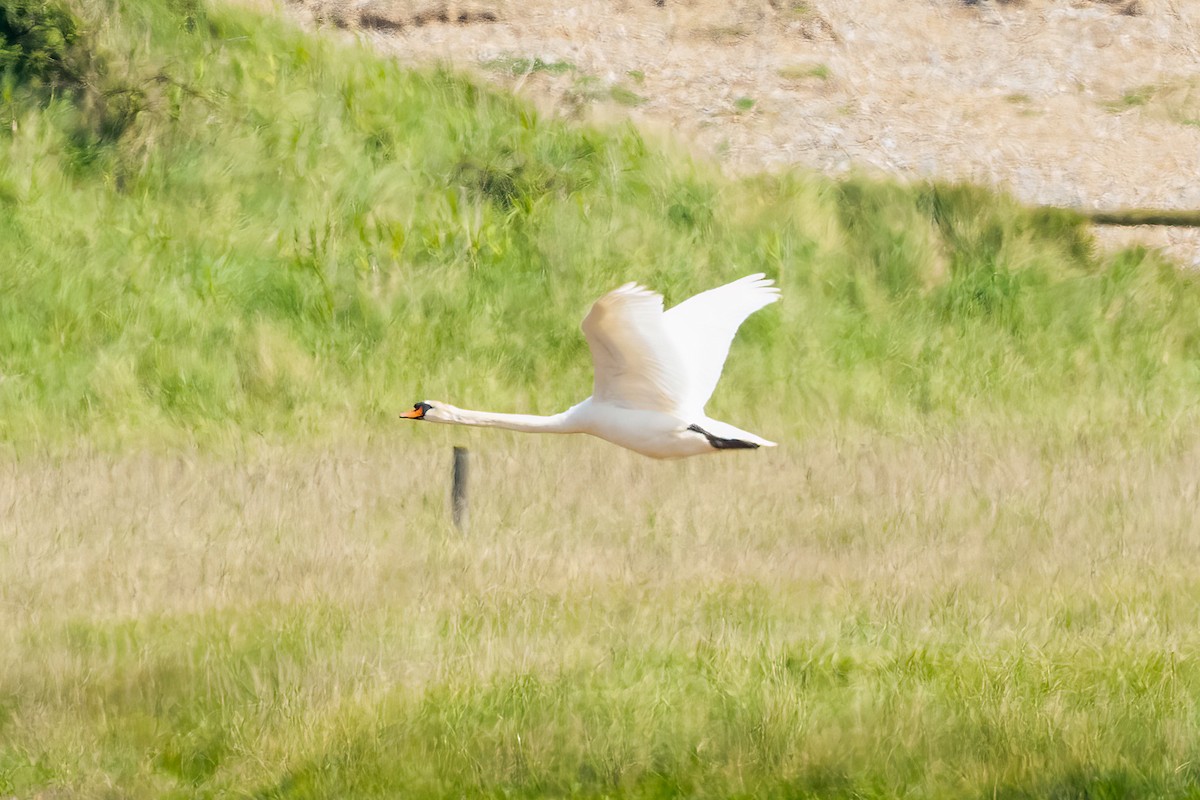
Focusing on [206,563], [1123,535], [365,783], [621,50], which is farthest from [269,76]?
[365,783]

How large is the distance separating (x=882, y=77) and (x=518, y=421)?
13.9m

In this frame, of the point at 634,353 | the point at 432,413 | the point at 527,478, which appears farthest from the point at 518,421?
the point at 527,478

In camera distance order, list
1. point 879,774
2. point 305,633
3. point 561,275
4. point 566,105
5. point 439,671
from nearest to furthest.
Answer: point 879,774
point 439,671
point 305,633
point 561,275
point 566,105

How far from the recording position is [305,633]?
839 cm

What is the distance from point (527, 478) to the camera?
11883mm

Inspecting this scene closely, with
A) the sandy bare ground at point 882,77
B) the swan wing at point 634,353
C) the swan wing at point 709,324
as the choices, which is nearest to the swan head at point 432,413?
the swan wing at point 634,353

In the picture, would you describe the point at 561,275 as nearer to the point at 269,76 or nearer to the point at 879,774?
the point at 269,76

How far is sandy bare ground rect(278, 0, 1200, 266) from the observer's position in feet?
67.4

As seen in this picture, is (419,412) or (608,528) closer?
(419,412)

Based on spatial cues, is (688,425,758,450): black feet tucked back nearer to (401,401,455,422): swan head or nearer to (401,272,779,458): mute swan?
Result: (401,272,779,458): mute swan

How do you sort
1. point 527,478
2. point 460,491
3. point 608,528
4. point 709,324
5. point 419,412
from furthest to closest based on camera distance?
point 527,478
point 608,528
point 460,491
point 709,324
point 419,412

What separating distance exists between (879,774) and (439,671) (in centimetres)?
196

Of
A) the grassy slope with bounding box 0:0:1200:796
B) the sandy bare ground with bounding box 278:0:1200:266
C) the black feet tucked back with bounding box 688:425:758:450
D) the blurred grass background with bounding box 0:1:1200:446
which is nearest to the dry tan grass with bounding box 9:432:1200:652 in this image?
the grassy slope with bounding box 0:0:1200:796

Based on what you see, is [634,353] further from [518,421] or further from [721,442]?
[518,421]
